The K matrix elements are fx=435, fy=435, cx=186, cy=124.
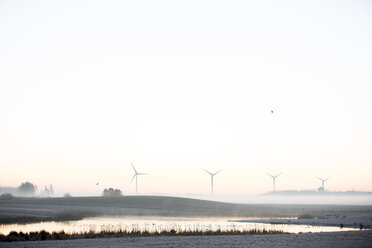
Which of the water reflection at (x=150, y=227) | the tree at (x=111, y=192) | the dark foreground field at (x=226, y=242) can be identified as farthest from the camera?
the tree at (x=111, y=192)

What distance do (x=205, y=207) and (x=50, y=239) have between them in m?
88.6

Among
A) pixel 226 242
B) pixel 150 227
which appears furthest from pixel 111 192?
pixel 226 242

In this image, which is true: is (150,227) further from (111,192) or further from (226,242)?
(111,192)

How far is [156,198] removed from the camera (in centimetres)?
13875

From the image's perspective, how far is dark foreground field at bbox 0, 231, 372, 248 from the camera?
113 feet

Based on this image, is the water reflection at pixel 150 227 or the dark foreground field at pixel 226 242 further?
the water reflection at pixel 150 227

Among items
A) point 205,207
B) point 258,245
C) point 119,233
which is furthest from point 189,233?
point 205,207

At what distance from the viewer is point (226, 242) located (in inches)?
1463

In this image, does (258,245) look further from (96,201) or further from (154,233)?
(96,201)

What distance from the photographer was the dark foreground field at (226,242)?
1352 inches

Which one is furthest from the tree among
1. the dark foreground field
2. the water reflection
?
the dark foreground field

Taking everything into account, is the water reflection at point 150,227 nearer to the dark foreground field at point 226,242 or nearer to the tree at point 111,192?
the dark foreground field at point 226,242

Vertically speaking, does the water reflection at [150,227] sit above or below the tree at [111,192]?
below

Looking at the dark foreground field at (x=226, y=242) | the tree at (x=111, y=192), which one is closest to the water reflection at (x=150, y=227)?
the dark foreground field at (x=226, y=242)
